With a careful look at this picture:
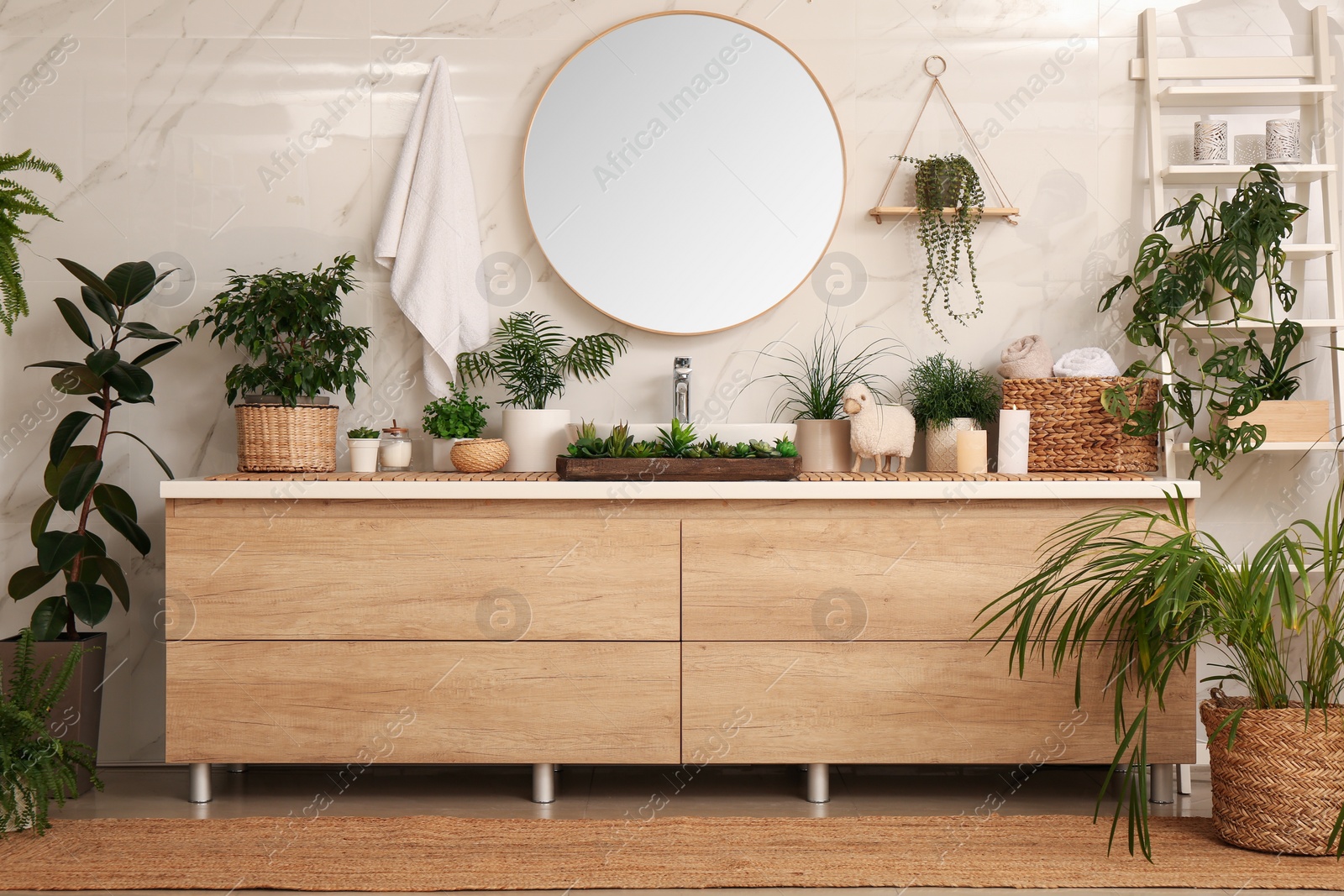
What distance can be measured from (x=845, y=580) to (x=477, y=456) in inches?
35.5

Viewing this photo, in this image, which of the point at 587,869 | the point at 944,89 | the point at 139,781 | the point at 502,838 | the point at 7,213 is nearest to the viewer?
the point at 587,869

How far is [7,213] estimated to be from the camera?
220cm

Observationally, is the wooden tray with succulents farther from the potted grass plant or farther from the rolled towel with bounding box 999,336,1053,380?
the rolled towel with bounding box 999,336,1053,380

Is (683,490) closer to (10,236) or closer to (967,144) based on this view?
(967,144)

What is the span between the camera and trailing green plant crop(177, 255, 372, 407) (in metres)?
2.25

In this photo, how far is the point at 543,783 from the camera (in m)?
2.18

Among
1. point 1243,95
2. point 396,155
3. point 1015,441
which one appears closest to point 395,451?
point 396,155

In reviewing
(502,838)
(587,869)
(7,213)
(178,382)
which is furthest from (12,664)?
(587,869)

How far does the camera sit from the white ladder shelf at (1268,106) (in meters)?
2.40

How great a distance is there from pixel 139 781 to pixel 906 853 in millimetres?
1884

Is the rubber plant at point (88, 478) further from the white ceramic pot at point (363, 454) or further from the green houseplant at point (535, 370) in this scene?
the green houseplant at point (535, 370)

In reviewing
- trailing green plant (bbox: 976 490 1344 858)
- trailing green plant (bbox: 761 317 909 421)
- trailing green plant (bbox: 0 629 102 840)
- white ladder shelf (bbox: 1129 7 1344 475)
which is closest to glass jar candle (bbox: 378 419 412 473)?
trailing green plant (bbox: 0 629 102 840)

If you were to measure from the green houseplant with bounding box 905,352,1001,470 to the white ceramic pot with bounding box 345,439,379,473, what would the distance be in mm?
1393

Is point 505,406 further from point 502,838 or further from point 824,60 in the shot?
point 824,60
